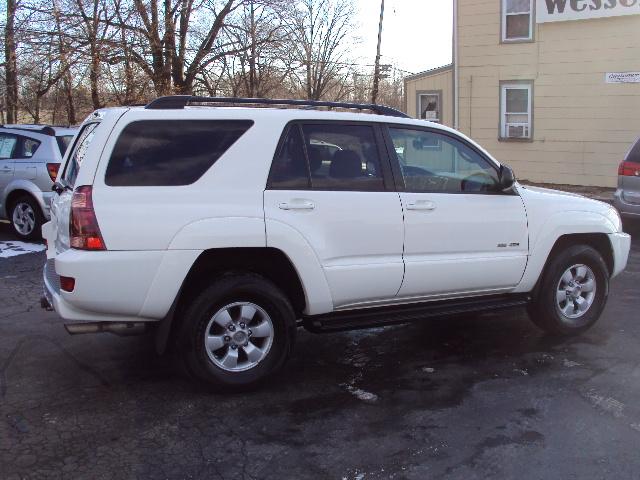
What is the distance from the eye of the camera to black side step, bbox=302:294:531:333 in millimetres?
4465

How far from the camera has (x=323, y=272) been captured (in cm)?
432

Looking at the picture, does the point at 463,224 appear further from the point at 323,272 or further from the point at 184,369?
the point at 184,369

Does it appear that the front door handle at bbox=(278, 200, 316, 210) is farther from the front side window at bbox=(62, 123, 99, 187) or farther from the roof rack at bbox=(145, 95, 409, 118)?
the front side window at bbox=(62, 123, 99, 187)

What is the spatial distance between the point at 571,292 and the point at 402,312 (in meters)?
1.66

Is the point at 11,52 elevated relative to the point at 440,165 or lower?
elevated

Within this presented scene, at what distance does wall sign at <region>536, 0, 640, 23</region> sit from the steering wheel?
11.8m

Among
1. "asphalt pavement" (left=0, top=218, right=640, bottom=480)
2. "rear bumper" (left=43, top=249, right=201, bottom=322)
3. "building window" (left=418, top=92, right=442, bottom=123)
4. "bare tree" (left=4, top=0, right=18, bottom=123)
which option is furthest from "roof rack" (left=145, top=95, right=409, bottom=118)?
"bare tree" (left=4, top=0, right=18, bottom=123)

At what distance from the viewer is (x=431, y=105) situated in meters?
17.7

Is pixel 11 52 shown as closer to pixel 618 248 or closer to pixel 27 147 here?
pixel 27 147

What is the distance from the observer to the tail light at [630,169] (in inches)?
384

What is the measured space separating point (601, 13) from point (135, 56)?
12.7 meters

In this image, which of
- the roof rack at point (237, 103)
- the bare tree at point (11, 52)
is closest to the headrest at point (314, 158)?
the roof rack at point (237, 103)

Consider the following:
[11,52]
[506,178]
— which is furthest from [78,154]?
[11,52]

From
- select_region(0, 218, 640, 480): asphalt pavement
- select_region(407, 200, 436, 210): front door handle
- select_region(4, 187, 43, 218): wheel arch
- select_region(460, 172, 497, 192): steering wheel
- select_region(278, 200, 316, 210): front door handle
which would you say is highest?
select_region(460, 172, 497, 192): steering wheel
